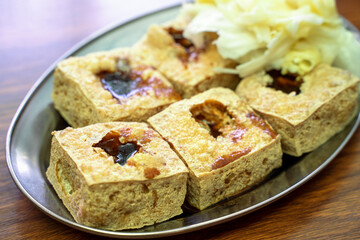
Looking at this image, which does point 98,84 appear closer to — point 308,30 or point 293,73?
point 293,73

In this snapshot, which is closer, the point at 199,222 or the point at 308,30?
the point at 199,222

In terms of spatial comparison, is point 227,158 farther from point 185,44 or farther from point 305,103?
point 185,44

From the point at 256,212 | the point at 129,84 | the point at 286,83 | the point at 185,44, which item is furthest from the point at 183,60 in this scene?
the point at 256,212

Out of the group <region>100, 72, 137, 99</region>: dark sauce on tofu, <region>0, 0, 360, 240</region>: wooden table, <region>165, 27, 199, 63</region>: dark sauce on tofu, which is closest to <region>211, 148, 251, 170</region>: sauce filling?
<region>0, 0, 360, 240</region>: wooden table

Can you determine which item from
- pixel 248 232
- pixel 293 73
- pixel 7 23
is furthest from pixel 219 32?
pixel 7 23

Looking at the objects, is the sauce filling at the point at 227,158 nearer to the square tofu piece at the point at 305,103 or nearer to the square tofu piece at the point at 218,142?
the square tofu piece at the point at 218,142

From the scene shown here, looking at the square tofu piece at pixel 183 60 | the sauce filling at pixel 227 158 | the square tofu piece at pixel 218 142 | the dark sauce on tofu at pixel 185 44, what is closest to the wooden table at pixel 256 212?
the square tofu piece at pixel 218 142
